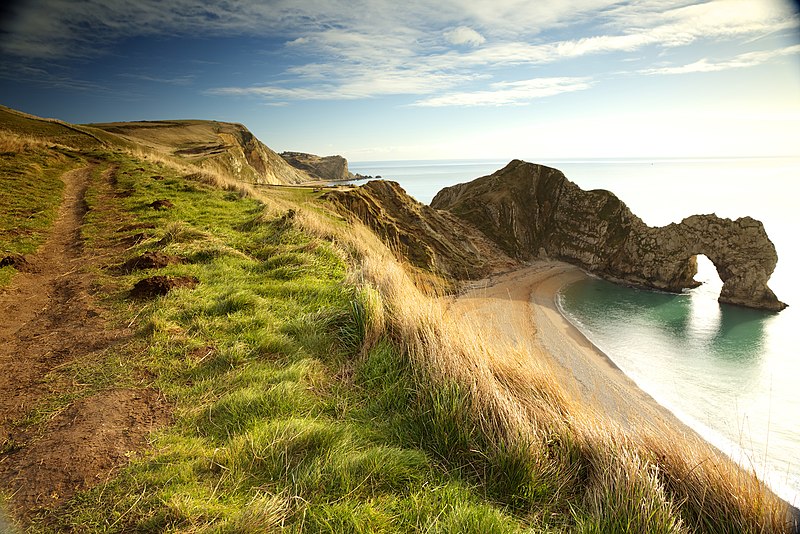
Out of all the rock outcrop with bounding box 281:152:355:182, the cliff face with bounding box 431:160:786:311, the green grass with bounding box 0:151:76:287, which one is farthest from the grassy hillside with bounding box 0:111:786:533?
the rock outcrop with bounding box 281:152:355:182

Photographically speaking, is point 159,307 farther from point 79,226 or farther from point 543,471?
point 79,226

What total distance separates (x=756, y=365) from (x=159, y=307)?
48.2m

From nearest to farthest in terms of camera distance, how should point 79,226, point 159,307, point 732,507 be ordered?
point 732,507, point 159,307, point 79,226

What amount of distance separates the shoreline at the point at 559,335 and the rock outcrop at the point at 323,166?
129084mm

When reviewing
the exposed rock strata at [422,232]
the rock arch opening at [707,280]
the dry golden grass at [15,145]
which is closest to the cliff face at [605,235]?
the rock arch opening at [707,280]

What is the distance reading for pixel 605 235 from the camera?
66.8 metres

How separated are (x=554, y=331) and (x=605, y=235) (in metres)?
38.1

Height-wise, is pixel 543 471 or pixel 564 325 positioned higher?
pixel 543 471

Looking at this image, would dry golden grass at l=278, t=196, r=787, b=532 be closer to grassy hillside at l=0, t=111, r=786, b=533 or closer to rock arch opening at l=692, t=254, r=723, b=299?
grassy hillside at l=0, t=111, r=786, b=533

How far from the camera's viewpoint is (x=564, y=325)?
4119 centimetres

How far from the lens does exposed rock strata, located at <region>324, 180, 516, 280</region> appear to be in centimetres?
4212

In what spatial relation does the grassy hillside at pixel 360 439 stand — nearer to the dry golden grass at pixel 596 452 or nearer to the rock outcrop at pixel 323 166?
the dry golden grass at pixel 596 452

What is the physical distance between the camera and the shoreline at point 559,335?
22.8m

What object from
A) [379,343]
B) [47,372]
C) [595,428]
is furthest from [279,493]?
[47,372]
